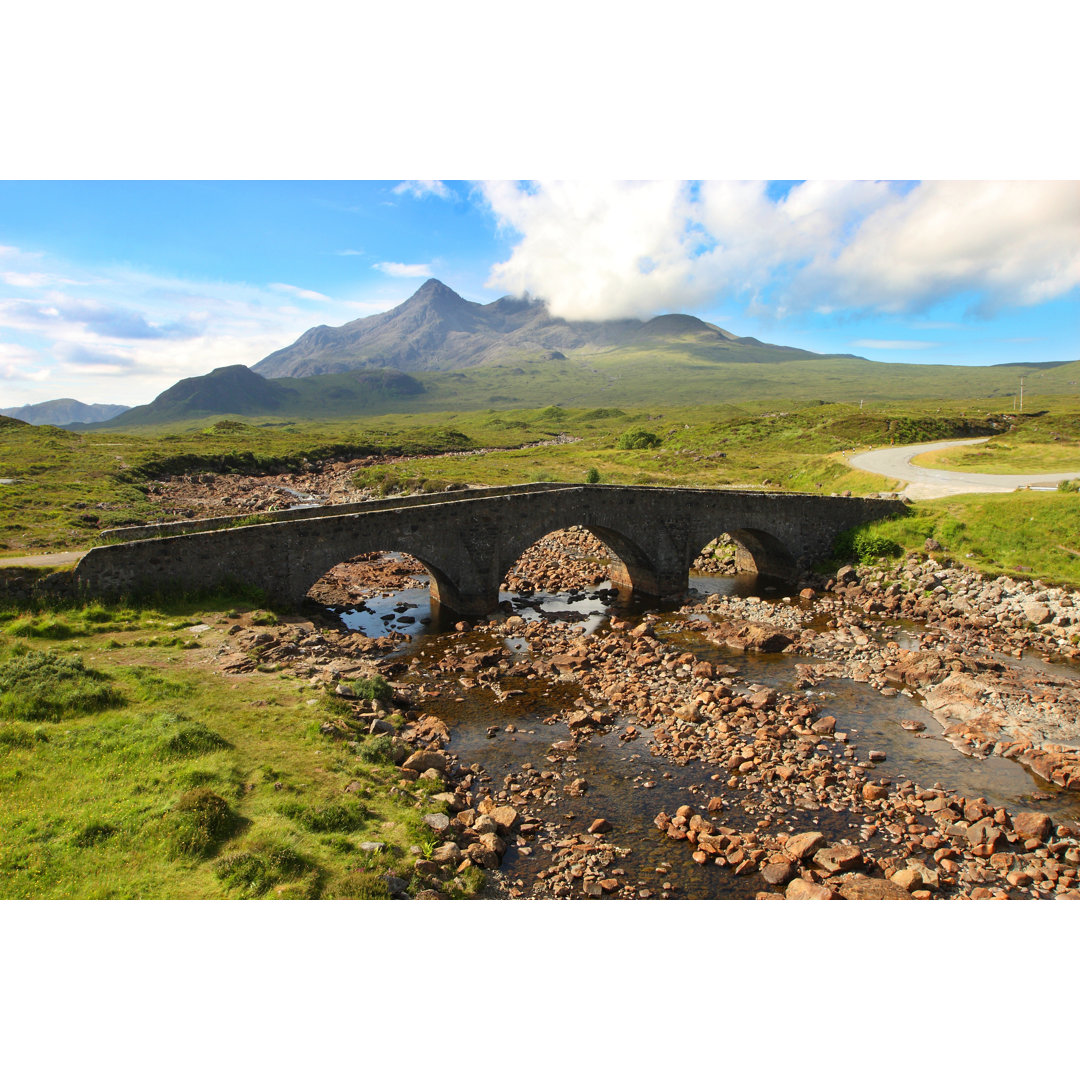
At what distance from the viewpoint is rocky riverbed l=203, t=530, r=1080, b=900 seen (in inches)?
517

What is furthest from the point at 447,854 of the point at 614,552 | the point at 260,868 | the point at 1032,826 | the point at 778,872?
the point at 614,552

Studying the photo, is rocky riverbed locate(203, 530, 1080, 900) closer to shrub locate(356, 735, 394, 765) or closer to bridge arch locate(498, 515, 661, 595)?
shrub locate(356, 735, 394, 765)

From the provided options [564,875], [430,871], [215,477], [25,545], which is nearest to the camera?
[430,871]

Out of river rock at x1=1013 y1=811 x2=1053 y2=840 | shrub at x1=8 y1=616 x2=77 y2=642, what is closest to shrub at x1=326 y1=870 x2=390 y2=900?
river rock at x1=1013 y1=811 x2=1053 y2=840

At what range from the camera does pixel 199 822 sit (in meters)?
11.0

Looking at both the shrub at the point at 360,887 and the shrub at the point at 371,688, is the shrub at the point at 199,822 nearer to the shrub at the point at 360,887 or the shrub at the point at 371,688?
the shrub at the point at 360,887

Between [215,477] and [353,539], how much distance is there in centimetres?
5505

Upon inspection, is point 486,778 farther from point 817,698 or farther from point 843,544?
point 843,544

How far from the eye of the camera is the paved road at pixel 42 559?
22.0 meters

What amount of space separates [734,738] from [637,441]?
7815 cm

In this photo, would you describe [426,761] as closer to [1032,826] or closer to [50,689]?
[50,689]

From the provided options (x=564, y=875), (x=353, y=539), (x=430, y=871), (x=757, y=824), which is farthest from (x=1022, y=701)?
(x=353, y=539)

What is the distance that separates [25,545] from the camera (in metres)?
31.3

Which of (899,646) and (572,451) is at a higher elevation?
(572,451)
